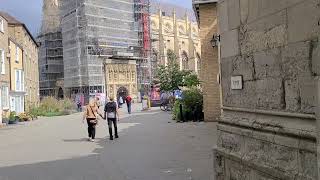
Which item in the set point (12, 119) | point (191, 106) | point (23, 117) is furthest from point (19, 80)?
point (191, 106)

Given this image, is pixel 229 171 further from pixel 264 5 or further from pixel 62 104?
pixel 62 104

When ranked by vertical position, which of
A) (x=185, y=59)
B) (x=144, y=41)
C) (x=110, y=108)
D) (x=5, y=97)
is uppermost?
(x=144, y=41)

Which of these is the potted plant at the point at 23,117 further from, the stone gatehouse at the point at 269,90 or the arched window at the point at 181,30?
the arched window at the point at 181,30

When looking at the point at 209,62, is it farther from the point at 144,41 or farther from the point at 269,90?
the point at 144,41

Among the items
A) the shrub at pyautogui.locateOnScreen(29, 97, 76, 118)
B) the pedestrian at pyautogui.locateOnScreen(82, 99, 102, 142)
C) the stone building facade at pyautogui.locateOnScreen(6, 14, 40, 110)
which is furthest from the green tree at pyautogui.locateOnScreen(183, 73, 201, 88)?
the shrub at pyautogui.locateOnScreen(29, 97, 76, 118)

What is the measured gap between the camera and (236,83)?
691 cm

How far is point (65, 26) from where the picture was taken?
276 feet

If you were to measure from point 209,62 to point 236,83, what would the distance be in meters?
17.7

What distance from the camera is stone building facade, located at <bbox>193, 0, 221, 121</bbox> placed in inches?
947

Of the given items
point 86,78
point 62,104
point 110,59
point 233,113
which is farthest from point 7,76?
point 110,59

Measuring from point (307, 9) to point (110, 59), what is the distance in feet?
263

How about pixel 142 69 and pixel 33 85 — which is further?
pixel 142 69

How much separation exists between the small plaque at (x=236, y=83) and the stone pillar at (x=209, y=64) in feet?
55.1

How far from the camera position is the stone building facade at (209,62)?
24047mm
